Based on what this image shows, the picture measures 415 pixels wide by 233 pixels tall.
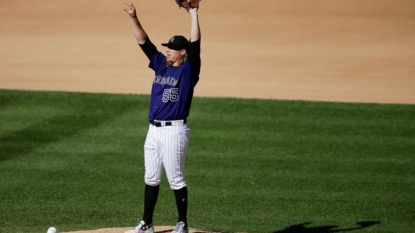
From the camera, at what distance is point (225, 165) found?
35.8ft

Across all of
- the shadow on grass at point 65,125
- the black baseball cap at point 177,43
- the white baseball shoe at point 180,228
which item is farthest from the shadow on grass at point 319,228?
the shadow on grass at point 65,125

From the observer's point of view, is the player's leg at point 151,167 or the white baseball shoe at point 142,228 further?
the white baseball shoe at point 142,228

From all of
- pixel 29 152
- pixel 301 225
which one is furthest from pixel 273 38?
pixel 301 225

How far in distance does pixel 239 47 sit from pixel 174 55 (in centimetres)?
1119

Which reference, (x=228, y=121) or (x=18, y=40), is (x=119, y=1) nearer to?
(x=18, y=40)

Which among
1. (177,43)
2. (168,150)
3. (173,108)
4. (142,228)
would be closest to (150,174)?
(168,150)

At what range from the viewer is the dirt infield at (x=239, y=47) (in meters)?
15.6

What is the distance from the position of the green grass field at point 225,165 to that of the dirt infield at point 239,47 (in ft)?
4.21

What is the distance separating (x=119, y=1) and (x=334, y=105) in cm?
884

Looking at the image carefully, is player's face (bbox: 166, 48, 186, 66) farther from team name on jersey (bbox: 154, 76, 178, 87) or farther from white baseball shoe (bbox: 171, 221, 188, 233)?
white baseball shoe (bbox: 171, 221, 188, 233)

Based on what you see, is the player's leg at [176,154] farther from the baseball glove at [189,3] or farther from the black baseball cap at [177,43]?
the baseball glove at [189,3]

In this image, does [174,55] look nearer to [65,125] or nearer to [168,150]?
[168,150]

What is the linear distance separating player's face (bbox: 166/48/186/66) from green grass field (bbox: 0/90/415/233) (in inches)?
87.9

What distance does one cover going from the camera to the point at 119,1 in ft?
69.1
